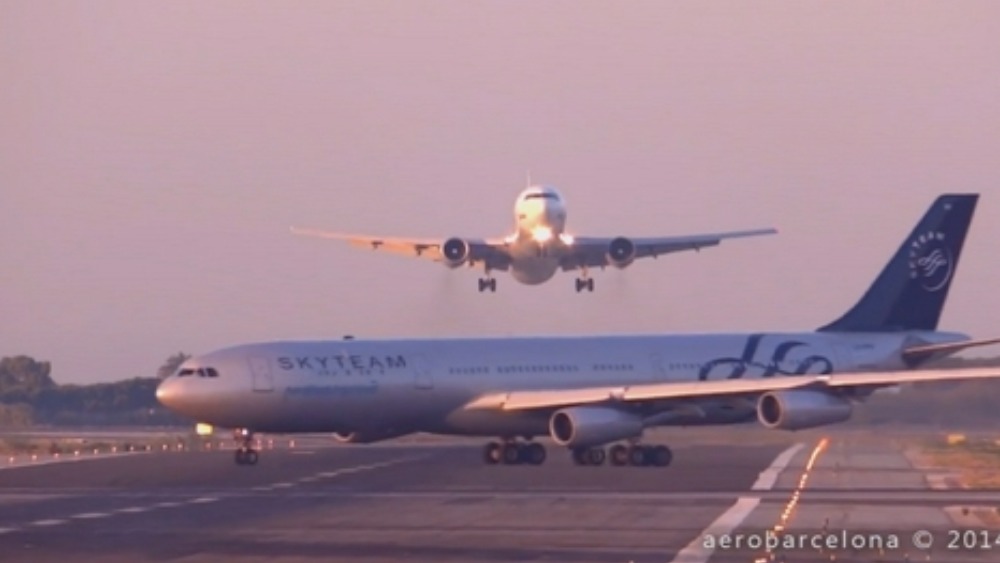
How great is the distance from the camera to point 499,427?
5041cm

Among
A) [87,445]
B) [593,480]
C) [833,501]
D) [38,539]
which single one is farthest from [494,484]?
[87,445]

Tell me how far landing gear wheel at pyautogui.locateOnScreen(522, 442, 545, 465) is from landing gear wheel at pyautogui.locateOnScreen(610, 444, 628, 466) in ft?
5.80

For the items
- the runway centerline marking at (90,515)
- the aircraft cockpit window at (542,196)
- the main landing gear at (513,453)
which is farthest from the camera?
the aircraft cockpit window at (542,196)

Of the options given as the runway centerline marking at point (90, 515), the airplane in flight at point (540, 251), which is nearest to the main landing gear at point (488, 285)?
the airplane in flight at point (540, 251)

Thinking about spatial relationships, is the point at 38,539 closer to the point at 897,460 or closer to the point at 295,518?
the point at 295,518

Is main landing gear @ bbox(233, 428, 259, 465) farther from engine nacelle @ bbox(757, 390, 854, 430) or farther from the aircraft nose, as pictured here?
engine nacelle @ bbox(757, 390, 854, 430)

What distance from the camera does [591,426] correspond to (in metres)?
47.4

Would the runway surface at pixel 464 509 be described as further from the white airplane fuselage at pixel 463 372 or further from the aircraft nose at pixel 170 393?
the aircraft nose at pixel 170 393

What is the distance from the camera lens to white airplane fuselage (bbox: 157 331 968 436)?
47.9m

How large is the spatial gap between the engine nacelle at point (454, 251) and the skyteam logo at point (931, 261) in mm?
14182

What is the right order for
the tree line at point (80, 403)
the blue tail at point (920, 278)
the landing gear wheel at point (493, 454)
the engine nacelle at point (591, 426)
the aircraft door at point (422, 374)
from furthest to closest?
the tree line at point (80, 403) < the blue tail at point (920, 278) < the landing gear wheel at point (493, 454) < the aircraft door at point (422, 374) < the engine nacelle at point (591, 426)

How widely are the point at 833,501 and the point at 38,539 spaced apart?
41.3 ft

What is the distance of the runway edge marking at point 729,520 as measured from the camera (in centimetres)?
2278

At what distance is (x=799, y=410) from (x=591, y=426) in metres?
4.75
